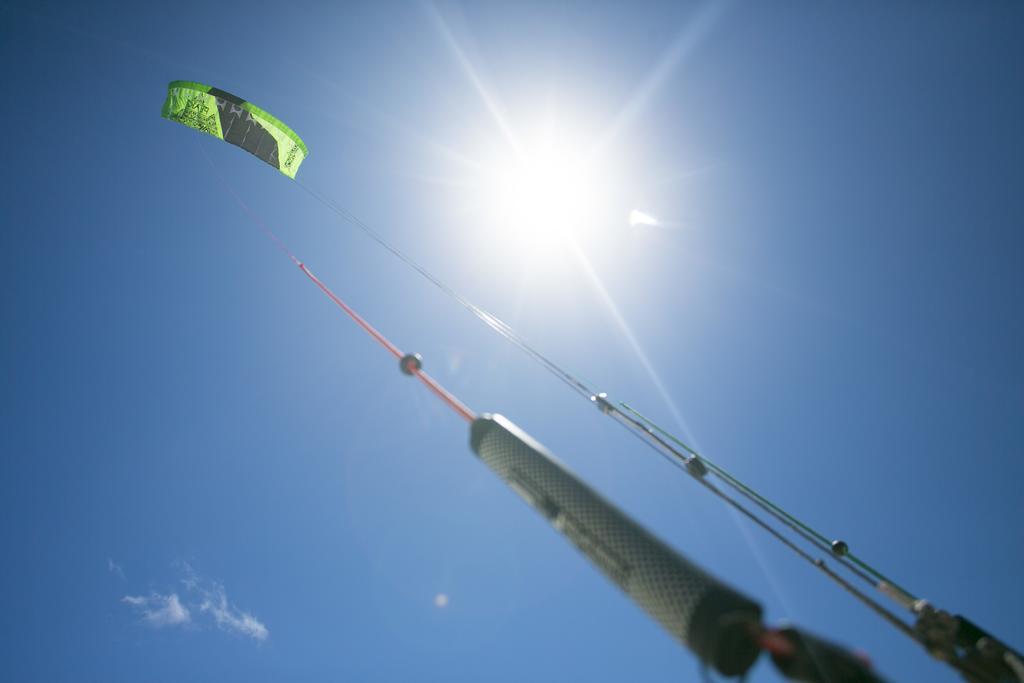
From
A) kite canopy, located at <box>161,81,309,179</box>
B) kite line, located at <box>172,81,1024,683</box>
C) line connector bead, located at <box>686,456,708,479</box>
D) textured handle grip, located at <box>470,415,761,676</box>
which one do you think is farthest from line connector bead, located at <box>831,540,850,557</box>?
kite canopy, located at <box>161,81,309,179</box>

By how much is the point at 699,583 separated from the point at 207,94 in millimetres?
20136

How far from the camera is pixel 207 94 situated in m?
16.0

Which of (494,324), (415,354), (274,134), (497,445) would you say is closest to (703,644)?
(497,445)

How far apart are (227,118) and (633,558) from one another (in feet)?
64.0

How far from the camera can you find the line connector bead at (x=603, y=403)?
7.54m

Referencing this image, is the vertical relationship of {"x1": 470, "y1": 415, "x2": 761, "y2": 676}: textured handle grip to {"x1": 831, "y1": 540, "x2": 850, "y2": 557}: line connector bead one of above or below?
below

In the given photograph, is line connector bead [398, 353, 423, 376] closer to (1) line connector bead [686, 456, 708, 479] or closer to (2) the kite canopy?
(1) line connector bead [686, 456, 708, 479]

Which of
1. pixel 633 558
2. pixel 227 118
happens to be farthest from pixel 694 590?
pixel 227 118

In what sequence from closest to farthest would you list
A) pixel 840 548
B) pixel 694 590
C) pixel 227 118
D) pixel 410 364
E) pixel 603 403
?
1. pixel 694 590
2. pixel 410 364
3. pixel 840 548
4. pixel 603 403
5. pixel 227 118

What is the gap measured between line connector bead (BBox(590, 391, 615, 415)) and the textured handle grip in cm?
466

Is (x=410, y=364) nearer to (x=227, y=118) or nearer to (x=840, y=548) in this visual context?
(x=840, y=548)

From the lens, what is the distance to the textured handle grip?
5.89 ft

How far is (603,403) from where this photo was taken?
768cm

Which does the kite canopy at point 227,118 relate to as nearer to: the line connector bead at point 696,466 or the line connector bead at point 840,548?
the line connector bead at point 696,466
